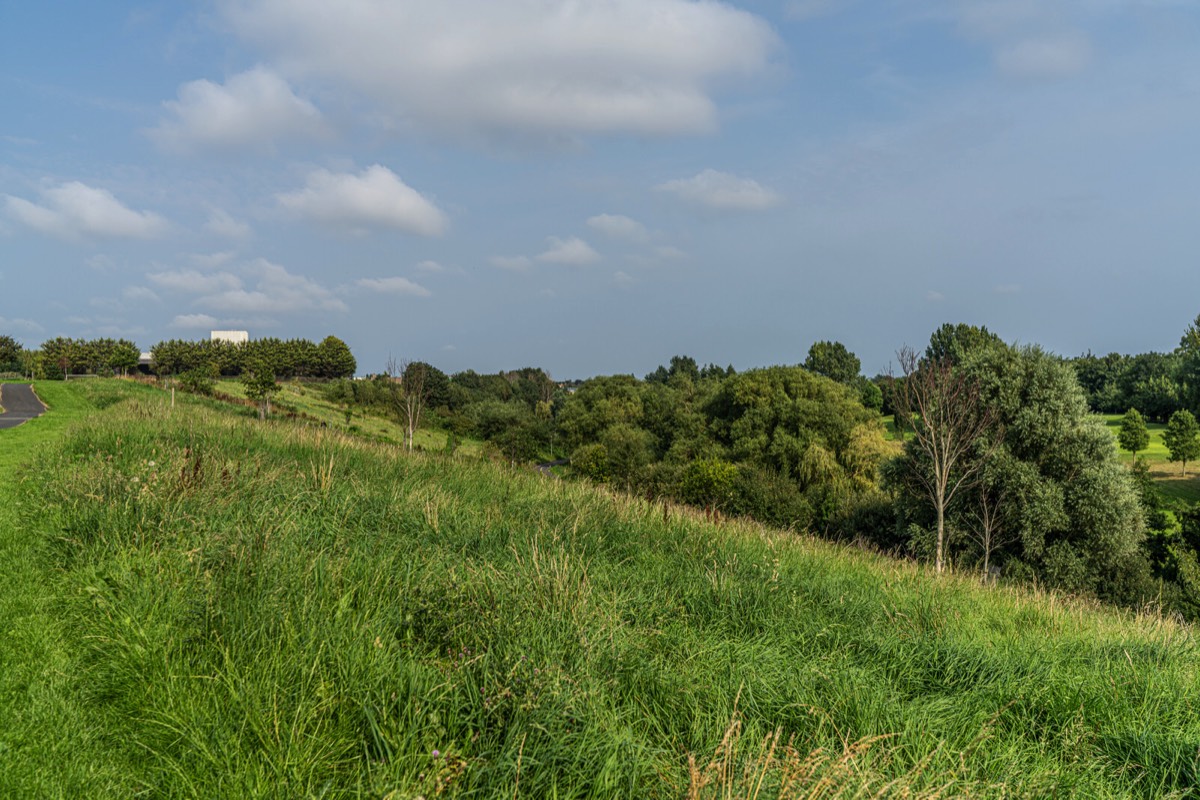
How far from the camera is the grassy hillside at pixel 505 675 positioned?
3.02 metres

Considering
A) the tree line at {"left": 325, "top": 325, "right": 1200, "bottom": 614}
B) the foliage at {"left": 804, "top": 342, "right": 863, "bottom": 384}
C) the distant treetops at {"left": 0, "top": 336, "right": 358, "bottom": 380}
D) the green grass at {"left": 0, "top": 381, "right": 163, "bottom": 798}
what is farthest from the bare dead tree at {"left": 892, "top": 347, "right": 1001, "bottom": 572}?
the distant treetops at {"left": 0, "top": 336, "right": 358, "bottom": 380}

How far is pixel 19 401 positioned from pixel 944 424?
44.1m

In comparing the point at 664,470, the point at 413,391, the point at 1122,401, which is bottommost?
the point at 664,470

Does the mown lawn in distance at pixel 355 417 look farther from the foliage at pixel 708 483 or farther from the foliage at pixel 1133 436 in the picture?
the foliage at pixel 1133 436

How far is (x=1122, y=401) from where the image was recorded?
255ft

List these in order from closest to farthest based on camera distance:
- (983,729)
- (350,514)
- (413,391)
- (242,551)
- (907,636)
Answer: (983,729) < (242,551) < (907,636) < (350,514) < (413,391)

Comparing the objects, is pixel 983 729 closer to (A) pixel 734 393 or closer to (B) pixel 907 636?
(B) pixel 907 636

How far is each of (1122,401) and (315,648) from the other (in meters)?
96.6

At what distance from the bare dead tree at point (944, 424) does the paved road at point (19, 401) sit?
31.9 metres

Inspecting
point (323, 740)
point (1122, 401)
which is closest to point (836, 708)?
point (323, 740)

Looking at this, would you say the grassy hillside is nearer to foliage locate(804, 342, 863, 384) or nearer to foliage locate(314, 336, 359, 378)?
foliage locate(804, 342, 863, 384)

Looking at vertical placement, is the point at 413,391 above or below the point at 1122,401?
below

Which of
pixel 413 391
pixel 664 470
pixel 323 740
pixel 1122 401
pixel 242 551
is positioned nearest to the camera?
pixel 323 740

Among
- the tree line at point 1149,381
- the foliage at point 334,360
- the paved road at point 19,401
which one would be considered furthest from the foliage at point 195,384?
the tree line at point 1149,381
